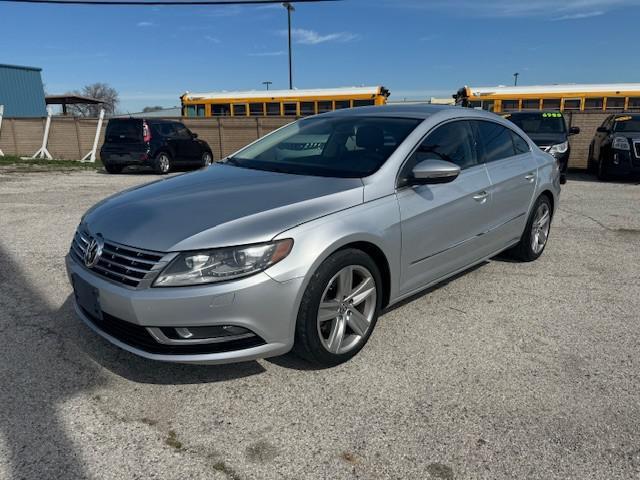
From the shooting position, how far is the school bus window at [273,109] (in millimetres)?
21078

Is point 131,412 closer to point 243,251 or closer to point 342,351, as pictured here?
point 243,251

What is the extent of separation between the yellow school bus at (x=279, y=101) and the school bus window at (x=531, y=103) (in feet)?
17.0

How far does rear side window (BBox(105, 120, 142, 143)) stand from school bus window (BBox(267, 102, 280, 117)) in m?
7.63

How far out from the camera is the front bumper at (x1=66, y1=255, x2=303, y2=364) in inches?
99.8

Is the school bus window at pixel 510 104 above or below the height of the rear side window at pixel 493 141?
above

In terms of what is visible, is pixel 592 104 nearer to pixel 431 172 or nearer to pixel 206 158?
pixel 206 158

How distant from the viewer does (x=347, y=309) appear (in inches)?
122

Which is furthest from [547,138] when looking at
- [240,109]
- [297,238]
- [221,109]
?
[221,109]

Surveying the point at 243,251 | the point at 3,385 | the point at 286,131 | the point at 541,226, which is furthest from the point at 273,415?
the point at 541,226

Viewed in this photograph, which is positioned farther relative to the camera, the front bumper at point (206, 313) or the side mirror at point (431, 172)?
the side mirror at point (431, 172)

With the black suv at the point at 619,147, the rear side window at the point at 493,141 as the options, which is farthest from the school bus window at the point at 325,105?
the rear side window at the point at 493,141

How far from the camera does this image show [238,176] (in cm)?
360

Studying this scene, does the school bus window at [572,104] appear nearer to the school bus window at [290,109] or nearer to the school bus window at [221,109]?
the school bus window at [290,109]

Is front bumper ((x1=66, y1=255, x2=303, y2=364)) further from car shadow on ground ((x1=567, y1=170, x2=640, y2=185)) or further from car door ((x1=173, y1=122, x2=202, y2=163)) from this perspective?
car door ((x1=173, y1=122, x2=202, y2=163))
